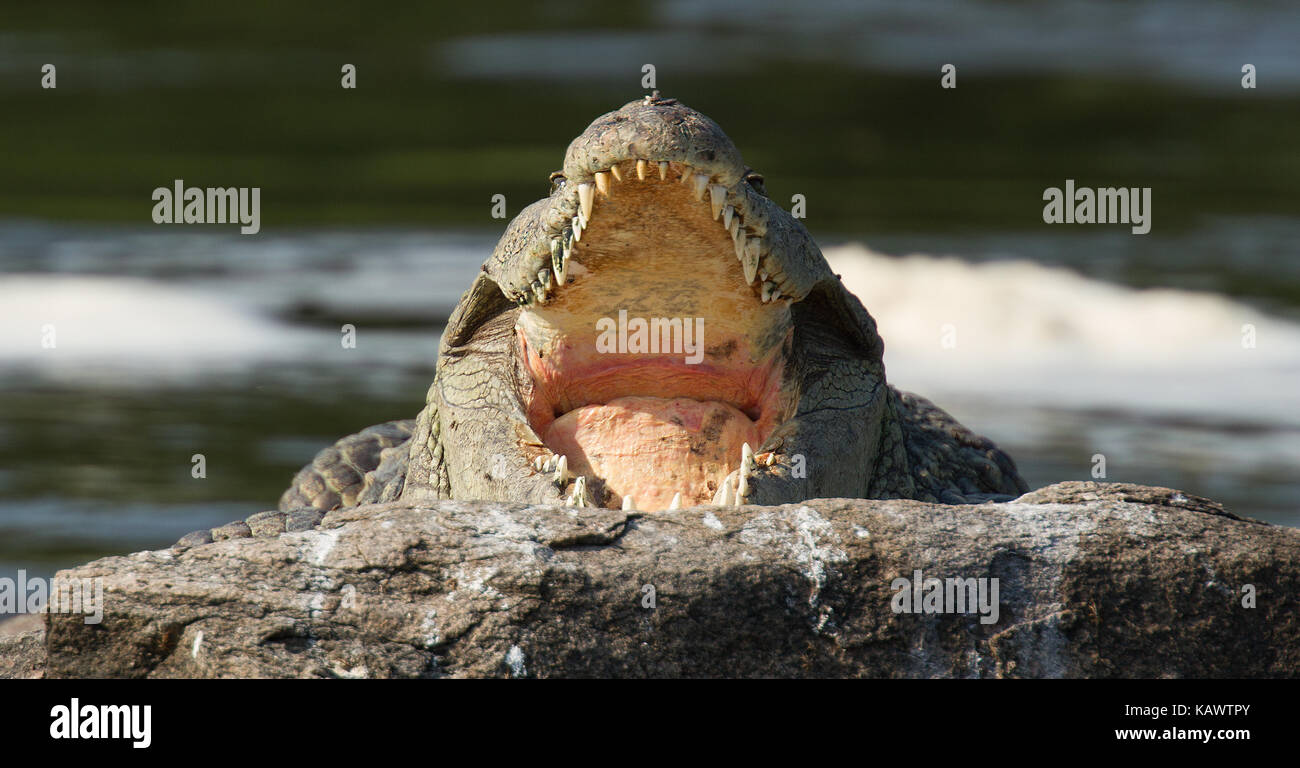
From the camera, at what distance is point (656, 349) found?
9.71ft

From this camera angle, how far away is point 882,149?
10008mm

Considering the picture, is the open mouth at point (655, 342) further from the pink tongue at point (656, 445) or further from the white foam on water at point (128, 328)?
the white foam on water at point (128, 328)

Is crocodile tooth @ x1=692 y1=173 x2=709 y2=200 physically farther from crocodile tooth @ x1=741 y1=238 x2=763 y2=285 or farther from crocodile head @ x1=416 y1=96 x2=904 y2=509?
crocodile tooth @ x1=741 y1=238 x2=763 y2=285

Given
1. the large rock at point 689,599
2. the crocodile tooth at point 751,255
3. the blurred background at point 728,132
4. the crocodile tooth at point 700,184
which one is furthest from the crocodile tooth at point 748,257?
the blurred background at point 728,132

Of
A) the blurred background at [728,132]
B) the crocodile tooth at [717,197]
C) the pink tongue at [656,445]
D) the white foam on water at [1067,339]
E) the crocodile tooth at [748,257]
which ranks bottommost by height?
the pink tongue at [656,445]

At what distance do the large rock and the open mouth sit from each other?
667mm

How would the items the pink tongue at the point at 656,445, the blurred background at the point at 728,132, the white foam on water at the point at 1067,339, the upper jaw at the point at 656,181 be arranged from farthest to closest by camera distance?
1. the blurred background at the point at 728,132
2. the white foam on water at the point at 1067,339
3. the pink tongue at the point at 656,445
4. the upper jaw at the point at 656,181

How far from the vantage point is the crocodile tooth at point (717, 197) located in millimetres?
2652

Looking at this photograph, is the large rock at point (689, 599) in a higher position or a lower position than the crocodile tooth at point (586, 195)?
lower

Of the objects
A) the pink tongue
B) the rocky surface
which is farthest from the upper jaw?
the rocky surface

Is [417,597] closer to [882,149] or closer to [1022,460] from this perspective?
[1022,460]

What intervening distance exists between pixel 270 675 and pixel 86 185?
28.8ft

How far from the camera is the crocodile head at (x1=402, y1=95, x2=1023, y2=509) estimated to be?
2678 mm

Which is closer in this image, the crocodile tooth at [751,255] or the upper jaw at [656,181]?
the upper jaw at [656,181]
